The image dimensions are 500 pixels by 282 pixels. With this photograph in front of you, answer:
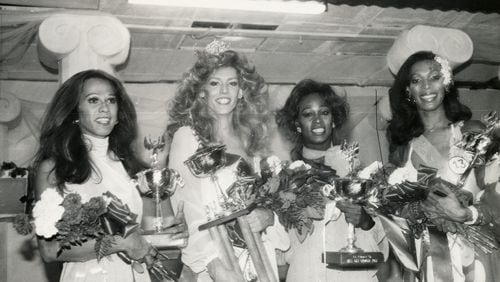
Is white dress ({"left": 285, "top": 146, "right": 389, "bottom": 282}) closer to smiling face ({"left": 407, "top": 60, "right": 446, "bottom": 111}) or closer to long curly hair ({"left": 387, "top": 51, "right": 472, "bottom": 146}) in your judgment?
long curly hair ({"left": 387, "top": 51, "right": 472, "bottom": 146})

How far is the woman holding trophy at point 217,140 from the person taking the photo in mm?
3600

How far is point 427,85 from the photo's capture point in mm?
4391

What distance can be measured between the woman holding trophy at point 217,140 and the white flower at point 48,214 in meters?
0.90

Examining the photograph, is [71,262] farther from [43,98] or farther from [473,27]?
[473,27]

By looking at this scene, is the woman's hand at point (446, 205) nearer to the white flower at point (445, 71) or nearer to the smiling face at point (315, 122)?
the smiling face at point (315, 122)

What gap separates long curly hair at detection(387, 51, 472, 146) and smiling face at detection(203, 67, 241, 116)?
4.58 feet

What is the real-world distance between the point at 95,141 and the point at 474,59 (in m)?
4.49

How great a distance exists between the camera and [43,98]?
636 centimetres

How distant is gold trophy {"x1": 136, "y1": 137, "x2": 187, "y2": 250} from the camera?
10.8 feet

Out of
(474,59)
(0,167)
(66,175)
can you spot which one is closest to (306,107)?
(66,175)

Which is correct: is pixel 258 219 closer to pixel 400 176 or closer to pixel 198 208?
pixel 198 208

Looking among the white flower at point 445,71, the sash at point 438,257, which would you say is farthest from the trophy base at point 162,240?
the white flower at point 445,71

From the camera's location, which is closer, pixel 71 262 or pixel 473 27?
pixel 71 262

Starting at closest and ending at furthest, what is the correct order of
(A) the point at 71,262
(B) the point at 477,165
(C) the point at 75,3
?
(A) the point at 71,262, (B) the point at 477,165, (C) the point at 75,3
